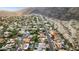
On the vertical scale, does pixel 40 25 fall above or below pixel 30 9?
below

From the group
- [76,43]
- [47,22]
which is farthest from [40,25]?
[76,43]

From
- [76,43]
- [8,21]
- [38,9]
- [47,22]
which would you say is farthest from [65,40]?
[8,21]

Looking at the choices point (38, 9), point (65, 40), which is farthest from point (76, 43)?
point (38, 9)

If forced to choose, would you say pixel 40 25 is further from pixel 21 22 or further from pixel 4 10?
pixel 4 10
